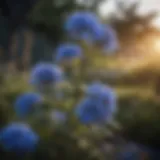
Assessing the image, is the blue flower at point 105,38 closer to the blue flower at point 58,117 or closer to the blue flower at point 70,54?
the blue flower at point 70,54

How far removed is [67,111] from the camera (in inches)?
48.5

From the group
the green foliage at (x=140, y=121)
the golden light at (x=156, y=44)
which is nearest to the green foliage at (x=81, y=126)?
the green foliage at (x=140, y=121)

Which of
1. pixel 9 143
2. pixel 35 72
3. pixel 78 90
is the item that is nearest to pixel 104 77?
pixel 78 90

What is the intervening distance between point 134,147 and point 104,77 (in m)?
0.20

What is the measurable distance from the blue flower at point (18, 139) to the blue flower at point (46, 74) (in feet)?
0.43

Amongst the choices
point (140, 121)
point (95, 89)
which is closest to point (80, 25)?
point (95, 89)

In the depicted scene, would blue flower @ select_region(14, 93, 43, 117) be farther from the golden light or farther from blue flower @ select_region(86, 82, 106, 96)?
the golden light

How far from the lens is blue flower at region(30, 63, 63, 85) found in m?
1.25

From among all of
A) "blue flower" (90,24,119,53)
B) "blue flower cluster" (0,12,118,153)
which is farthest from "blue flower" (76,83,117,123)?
"blue flower" (90,24,119,53)

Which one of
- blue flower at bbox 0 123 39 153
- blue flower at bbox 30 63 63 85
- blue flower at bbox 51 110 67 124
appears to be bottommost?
blue flower at bbox 0 123 39 153

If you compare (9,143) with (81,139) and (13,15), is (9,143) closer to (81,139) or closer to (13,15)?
(81,139)

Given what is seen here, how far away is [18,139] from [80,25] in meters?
0.34

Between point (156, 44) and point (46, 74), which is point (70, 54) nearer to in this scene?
point (46, 74)

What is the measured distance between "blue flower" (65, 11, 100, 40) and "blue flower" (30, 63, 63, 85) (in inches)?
4.0
